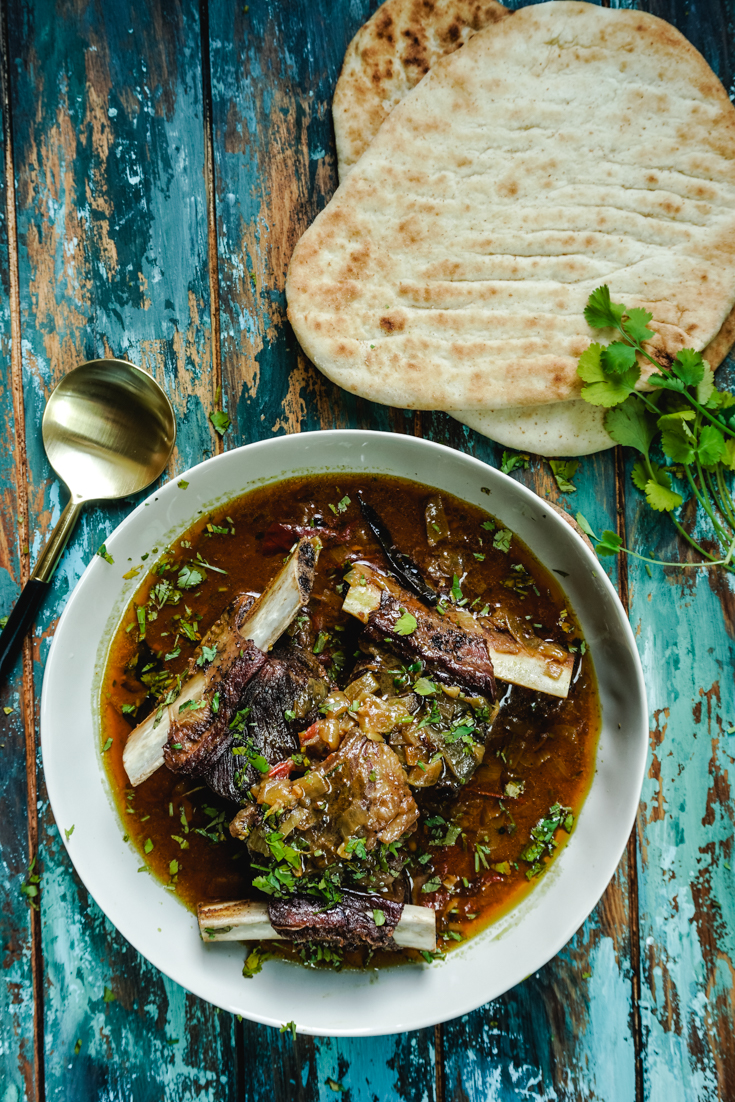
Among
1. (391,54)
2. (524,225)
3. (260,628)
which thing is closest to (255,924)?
(260,628)

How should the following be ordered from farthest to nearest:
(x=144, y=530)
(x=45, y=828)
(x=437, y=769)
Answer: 1. (x=45, y=828)
2. (x=144, y=530)
3. (x=437, y=769)

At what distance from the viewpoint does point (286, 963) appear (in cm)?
297

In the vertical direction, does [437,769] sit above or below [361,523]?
below

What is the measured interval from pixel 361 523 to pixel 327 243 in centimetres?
126

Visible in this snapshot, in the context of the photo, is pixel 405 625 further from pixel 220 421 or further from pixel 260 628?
pixel 220 421

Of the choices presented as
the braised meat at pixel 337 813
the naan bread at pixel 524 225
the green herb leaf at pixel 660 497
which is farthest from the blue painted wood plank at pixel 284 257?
the braised meat at pixel 337 813

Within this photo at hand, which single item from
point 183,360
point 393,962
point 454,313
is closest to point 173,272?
point 183,360

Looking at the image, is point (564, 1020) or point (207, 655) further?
point (564, 1020)

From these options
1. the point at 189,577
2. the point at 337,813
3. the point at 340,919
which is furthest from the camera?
the point at 189,577

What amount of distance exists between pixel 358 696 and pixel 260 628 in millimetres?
497

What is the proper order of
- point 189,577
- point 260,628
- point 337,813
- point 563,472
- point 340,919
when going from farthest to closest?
1. point 563,472
2. point 189,577
3. point 260,628
4. point 340,919
5. point 337,813

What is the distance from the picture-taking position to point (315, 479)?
301 centimetres

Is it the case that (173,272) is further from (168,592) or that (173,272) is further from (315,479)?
(168,592)

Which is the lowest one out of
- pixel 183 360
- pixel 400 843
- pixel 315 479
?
pixel 400 843
